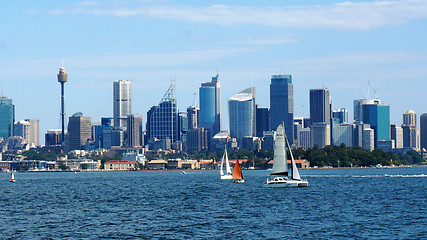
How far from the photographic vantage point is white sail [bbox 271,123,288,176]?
129625 mm

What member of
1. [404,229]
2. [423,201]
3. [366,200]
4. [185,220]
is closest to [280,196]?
[366,200]

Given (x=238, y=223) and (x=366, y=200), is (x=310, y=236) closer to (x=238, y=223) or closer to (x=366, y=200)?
(x=238, y=223)

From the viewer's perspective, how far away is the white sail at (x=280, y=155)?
425 feet

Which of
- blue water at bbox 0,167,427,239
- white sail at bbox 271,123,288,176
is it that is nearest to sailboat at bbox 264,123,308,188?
white sail at bbox 271,123,288,176

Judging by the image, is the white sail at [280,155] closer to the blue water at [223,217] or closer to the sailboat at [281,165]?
the sailboat at [281,165]

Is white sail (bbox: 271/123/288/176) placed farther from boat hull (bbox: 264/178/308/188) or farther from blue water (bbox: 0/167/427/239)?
blue water (bbox: 0/167/427/239)

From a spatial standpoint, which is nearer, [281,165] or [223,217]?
[223,217]

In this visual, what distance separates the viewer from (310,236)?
2457 inches

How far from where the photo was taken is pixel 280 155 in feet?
426

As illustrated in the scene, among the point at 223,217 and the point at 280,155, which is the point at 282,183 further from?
the point at 223,217

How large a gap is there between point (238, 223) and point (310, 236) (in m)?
10.7

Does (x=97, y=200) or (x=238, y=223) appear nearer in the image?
(x=238, y=223)

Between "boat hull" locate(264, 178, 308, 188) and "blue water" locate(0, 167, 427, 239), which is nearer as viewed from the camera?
"blue water" locate(0, 167, 427, 239)

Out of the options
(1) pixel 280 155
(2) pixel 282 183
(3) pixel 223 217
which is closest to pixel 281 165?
(1) pixel 280 155
